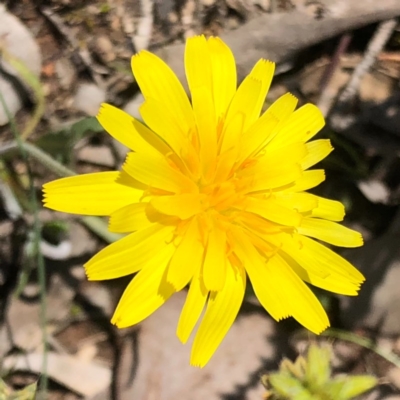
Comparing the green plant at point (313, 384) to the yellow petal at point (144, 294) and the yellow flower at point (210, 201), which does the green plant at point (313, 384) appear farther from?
the yellow petal at point (144, 294)

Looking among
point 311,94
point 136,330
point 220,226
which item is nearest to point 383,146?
point 311,94

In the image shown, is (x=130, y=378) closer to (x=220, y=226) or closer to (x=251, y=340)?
(x=251, y=340)

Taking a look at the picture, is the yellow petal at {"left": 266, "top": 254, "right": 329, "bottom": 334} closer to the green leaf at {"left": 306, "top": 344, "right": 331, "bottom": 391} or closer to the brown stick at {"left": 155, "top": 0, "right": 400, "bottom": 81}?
the green leaf at {"left": 306, "top": 344, "right": 331, "bottom": 391}

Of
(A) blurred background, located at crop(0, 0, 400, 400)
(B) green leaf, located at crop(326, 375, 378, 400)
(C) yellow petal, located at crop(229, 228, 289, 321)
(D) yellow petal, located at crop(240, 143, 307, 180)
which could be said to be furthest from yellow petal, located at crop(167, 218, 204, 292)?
(A) blurred background, located at crop(0, 0, 400, 400)

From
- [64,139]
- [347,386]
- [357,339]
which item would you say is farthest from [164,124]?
[357,339]

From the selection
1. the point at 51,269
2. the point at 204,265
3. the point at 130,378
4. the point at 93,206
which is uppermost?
the point at 93,206

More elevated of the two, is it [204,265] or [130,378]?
[204,265]
